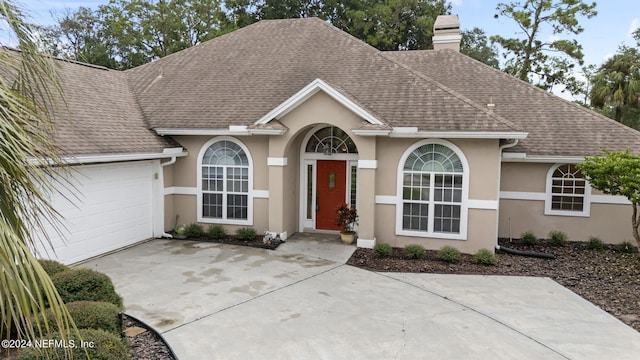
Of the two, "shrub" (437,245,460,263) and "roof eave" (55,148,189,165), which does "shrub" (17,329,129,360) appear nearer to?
"roof eave" (55,148,189,165)

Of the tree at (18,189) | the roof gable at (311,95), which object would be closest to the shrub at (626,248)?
the roof gable at (311,95)

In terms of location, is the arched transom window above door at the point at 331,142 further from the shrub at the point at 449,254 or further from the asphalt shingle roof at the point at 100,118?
the asphalt shingle roof at the point at 100,118

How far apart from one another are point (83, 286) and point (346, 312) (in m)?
4.24

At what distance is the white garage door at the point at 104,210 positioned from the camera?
9906 millimetres

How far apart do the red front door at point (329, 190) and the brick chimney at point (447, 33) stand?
8.05m

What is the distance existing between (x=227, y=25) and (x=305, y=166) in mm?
23801

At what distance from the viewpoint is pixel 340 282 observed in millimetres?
9188

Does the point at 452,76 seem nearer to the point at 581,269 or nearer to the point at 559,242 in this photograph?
the point at 559,242

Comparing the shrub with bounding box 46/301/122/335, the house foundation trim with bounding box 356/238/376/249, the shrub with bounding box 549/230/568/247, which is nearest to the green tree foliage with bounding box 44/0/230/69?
the house foundation trim with bounding box 356/238/376/249

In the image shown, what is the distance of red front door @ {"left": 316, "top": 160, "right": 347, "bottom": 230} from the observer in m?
13.4

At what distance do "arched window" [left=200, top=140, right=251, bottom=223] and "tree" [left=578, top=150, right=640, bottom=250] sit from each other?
936 cm

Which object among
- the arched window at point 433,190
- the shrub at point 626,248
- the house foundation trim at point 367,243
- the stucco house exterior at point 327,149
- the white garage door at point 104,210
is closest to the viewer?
the white garage door at point 104,210

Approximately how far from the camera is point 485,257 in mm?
10711

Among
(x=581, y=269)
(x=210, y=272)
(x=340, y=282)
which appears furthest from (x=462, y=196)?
(x=210, y=272)
